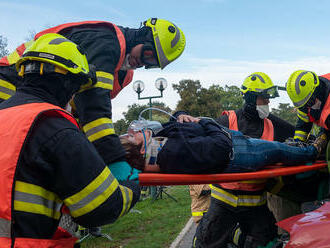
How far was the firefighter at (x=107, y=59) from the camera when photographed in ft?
7.13

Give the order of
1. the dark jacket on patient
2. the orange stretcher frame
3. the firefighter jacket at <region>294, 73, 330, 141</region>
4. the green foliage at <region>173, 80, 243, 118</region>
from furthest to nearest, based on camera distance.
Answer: the green foliage at <region>173, 80, 243, 118</region> < the firefighter jacket at <region>294, 73, 330, 141</region> < the dark jacket on patient < the orange stretcher frame

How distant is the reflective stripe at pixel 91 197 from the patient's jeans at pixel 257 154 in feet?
3.87

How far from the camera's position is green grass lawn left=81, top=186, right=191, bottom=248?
559 cm

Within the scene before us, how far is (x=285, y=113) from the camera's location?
117 ft

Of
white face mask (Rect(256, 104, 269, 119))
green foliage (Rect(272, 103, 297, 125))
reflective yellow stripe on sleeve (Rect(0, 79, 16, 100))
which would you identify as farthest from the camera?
green foliage (Rect(272, 103, 297, 125))

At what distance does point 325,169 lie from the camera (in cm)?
308

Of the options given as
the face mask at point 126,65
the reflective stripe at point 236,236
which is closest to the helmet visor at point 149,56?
the face mask at point 126,65

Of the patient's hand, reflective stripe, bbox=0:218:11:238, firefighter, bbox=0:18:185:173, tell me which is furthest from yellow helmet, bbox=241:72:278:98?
A: reflective stripe, bbox=0:218:11:238

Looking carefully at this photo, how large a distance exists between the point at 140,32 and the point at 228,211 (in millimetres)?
1949

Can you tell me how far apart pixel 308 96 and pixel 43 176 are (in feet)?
11.7

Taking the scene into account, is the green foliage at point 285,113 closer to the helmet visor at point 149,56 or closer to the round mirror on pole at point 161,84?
the round mirror on pole at point 161,84

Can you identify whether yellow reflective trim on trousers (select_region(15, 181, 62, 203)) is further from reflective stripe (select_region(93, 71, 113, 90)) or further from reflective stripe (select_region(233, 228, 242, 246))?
reflective stripe (select_region(233, 228, 242, 246))

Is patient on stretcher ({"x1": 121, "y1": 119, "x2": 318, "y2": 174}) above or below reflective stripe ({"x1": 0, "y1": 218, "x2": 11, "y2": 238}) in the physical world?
above

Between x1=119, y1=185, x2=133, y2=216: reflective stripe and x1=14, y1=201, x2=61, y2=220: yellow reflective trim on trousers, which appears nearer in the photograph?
x1=14, y1=201, x2=61, y2=220: yellow reflective trim on trousers
